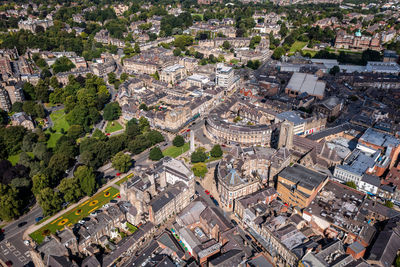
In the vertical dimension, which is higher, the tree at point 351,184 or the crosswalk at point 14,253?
the tree at point 351,184

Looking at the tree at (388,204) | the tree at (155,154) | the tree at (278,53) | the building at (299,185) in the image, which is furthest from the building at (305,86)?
the tree at (155,154)

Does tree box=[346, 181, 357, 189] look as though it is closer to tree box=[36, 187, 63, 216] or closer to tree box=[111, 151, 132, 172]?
tree box=[111, 151, 132, 172]

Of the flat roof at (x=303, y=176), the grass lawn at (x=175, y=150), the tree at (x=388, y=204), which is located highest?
the flat roof at (x=303, y=176)

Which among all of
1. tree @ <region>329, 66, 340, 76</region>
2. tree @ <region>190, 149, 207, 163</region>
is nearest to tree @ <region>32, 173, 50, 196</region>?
tree @ <region>190, 149, 207, 163</region>

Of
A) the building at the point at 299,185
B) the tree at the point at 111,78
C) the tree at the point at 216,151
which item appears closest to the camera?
the building at the point at 299,185

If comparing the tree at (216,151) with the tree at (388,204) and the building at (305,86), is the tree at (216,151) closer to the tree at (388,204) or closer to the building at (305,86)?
the tree at (388,204)

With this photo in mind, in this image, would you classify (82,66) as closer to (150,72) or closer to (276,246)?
(150,72)

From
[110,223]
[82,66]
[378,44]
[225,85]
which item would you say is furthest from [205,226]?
[378,44]
